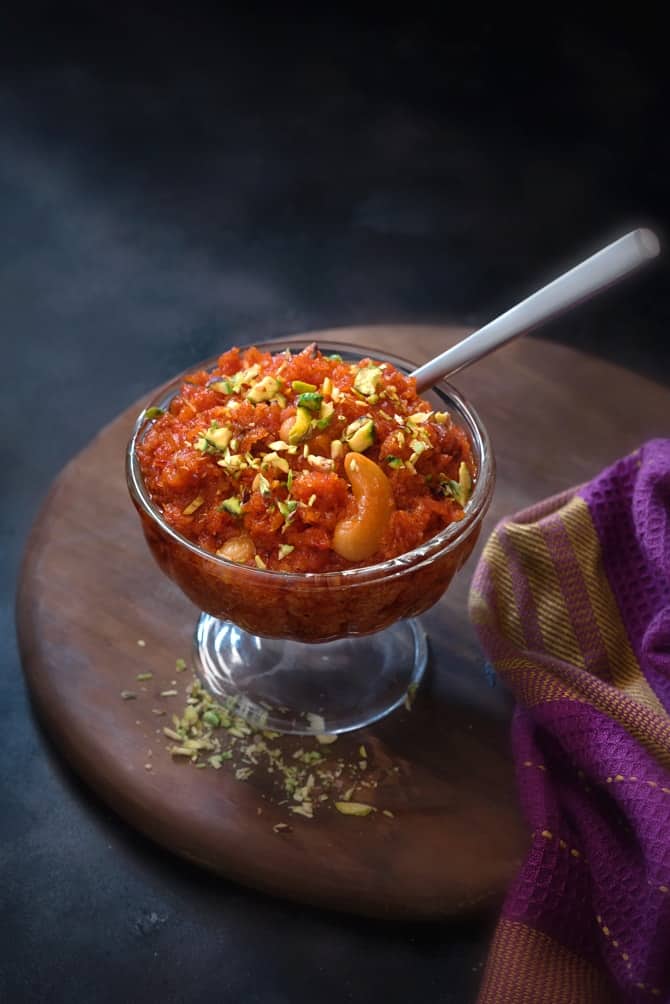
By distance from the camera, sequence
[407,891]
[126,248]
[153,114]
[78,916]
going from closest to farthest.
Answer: [407,891]
[78,916]
[126,248]
[153,114]

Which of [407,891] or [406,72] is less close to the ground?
[406,72]

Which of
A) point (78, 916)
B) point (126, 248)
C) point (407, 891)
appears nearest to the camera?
point (407, 891)

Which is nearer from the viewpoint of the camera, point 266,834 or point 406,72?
point 266,834

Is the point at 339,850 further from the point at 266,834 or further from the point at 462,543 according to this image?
the point at 462,543

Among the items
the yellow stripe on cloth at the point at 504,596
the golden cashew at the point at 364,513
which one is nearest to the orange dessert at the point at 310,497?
the golden cashew at the point at 364,513

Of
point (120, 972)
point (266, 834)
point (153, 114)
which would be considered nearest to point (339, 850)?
point (266, 834)

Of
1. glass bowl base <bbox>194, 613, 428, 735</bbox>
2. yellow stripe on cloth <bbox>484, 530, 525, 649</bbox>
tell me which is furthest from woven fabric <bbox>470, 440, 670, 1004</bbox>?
glass bowl base <bbox>194, 613, 428, 735</bbox>

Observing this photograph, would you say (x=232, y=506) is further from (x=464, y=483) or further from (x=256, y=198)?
(x=256, y=198)

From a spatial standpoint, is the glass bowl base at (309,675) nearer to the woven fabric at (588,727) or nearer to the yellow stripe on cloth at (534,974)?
the woven fabric at (588,727)
